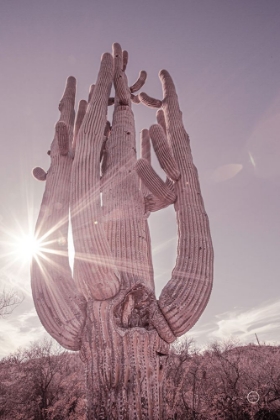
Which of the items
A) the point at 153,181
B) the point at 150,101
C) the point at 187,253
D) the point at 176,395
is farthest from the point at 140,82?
the point at 176,395

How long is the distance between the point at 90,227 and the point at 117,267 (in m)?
0.46

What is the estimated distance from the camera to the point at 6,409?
9.19m

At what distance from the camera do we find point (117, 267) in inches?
101

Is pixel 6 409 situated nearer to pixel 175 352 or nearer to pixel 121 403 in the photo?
pixel 175 352

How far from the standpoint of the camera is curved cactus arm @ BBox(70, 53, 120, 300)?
7.39ft

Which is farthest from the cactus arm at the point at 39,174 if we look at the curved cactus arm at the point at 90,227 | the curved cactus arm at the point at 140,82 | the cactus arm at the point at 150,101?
the curved cactus arm at the point at 140,82

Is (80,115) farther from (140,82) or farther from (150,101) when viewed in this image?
(140,82)

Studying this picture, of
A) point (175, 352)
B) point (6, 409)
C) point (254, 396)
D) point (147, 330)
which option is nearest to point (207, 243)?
point (147, 330)

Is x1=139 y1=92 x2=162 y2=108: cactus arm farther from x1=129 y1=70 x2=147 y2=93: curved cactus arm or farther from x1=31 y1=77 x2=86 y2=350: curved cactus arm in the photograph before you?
x1=31 y1=77 x2=86 y2=350: curved cactus arm

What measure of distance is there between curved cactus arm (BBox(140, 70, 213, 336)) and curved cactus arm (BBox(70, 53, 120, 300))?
0.54 metres

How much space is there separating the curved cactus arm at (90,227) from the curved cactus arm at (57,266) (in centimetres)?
15

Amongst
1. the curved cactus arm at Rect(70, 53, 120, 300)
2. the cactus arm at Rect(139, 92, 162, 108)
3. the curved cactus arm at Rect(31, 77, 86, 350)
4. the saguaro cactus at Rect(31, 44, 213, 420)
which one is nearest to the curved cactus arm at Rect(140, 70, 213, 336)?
the saguaro cactus at Rect(31, 44, 213, 420)

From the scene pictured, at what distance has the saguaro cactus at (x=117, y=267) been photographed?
211cm

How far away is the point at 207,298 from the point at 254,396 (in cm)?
872
